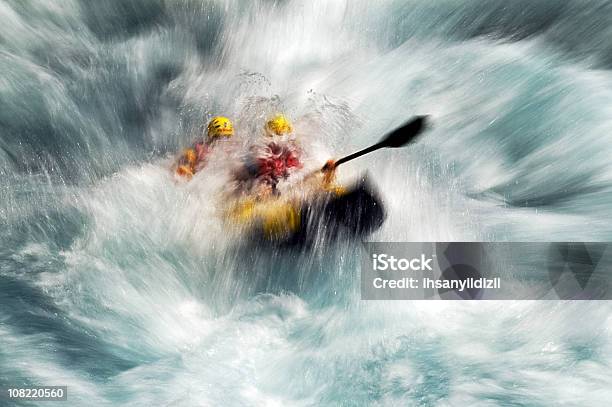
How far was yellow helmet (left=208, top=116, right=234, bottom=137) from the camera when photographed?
247 inches

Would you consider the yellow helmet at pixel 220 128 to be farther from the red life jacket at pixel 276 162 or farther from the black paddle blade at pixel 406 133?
the black paddle blade at pixel 406 133

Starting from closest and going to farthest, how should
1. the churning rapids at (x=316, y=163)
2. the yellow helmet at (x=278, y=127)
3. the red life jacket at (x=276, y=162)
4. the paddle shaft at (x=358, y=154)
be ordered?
the churning rapids at (x=316, y=163)
the paddle shaft at (x=358, y=154)
the red life jacket at (x=276, y=162)
the yellow helmet at (x=278, y=127)

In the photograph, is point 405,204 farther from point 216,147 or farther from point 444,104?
point 216,147

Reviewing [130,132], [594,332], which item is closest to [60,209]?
[130,132]

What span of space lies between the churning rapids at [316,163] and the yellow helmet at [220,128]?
0.20 meters

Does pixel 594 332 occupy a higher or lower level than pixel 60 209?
lower

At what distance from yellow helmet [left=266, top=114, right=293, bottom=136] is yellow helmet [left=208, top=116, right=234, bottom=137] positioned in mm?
401

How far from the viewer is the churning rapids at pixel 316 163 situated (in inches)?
226

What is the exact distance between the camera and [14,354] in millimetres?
5820

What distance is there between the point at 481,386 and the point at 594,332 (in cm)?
120

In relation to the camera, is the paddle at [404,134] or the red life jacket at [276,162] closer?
the red life jacket at [276,162]

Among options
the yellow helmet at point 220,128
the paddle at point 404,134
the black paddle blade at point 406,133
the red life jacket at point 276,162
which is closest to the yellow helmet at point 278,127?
the red life jacket at point 276,162

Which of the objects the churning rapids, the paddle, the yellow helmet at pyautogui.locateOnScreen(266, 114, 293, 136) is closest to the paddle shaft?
the paddle

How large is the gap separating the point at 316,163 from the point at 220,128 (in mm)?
A: 1043
